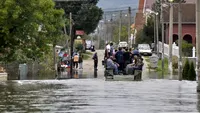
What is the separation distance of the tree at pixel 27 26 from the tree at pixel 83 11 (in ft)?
154

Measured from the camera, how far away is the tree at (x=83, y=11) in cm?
7744

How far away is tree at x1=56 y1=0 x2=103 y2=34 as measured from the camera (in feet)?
254

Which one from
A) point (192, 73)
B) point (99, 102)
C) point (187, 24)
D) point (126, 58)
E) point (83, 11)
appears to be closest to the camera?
point (99, 102)

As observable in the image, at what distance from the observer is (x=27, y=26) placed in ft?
89.0

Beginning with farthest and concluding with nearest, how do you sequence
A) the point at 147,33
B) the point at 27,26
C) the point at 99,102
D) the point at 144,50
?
the point at 147,33, the point at 144,50, the point at 27,26, the point at 99,102

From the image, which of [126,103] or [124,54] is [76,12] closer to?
[124,54]

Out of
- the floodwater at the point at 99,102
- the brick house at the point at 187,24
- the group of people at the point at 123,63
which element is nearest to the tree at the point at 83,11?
the brick house at the point at 187,24

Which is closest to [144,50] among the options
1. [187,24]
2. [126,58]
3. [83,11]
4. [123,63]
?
[187,24]

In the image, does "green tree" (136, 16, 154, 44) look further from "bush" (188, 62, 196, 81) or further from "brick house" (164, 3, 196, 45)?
"bush" (188, 62, 196, 81)

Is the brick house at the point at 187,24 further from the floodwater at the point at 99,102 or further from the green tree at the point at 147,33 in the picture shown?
the floodwater at the point at 99,102

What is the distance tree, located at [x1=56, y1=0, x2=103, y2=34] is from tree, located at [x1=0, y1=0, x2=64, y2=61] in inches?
1849

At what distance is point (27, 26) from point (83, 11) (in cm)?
5049

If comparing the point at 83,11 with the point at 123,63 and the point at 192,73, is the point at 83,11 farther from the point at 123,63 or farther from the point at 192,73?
the point at 123,63

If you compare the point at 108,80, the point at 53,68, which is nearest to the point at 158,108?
the point at 108,80
